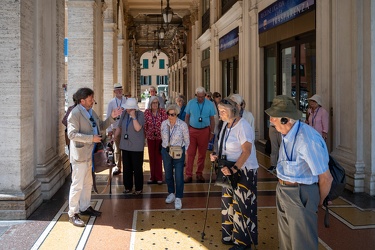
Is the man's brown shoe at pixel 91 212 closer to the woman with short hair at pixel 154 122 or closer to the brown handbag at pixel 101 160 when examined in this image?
the brown handbag at pixel 101 160

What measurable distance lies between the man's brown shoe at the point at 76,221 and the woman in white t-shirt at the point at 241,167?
5.96 feet

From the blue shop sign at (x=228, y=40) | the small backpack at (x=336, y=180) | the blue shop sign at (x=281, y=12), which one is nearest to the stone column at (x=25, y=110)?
the small backpack at (x=336, y=180)

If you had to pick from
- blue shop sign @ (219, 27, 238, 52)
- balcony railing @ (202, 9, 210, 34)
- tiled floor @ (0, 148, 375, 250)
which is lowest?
tiled floor @ (0, 148, 375, 250)

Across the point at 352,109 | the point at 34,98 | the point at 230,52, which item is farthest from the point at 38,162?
the point at 230,52

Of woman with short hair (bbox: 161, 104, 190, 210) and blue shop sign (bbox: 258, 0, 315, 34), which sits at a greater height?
blue shop sign (bbox: 258, 0, 315, 34)

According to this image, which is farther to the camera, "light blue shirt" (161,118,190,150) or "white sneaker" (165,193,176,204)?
"white sneaker" (165,193,176,204)

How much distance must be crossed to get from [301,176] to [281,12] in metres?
7.08

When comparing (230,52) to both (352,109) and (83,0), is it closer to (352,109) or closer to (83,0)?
(83,0)

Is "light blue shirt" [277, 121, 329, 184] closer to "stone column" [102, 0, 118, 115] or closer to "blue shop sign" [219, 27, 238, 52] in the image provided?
"blue shop sign" [219, 27, 238, 52]

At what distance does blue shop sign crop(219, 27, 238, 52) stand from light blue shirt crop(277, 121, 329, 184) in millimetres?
10832

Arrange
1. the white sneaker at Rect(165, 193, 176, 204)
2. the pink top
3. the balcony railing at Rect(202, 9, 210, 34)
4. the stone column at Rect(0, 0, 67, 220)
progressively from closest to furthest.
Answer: the stone column at Rect(0, 0, 67, 220)
the white sneaker at Rect(165, 193, 176, 204)
the pink top
the balcony railing at Rect(202, 9, 210, 34)

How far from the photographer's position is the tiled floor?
4.22 meters

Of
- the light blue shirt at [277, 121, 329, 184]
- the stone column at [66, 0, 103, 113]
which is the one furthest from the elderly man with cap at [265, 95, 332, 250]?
the stone column at [66, 0, 103, 113]

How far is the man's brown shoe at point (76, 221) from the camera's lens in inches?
187
